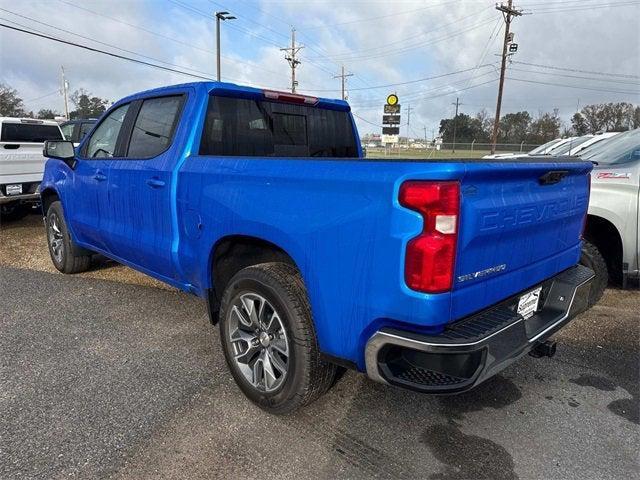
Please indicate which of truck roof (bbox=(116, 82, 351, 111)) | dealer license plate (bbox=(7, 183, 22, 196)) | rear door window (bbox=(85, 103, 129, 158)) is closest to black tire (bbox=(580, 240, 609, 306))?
truck roof (bbox=(116, 82, 351, 111))

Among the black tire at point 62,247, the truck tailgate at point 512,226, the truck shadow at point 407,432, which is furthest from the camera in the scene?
the black tire at point 62,247

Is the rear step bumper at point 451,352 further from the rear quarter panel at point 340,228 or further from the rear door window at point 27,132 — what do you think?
the rear door window at point 27,132

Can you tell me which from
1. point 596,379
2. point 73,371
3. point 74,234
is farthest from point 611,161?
point 74,234

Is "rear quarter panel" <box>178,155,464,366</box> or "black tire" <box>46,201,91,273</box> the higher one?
"rear quarter panel" <box>178,155,464,366</box>

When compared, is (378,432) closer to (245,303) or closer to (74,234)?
(245,303)

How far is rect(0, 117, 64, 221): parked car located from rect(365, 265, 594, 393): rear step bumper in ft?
25.4

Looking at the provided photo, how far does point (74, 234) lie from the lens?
520 centimetres

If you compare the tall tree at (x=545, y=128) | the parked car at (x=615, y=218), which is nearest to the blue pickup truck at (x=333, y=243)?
the parked car at (x=615, y=218)

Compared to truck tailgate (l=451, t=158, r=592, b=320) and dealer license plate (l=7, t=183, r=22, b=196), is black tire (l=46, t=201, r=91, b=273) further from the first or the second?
truck tailgate (l=451, t=158, r=592, b=320)

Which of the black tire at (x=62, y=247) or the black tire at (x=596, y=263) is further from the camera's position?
the black tire at (x=62, y=247)

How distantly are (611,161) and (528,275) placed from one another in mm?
2937

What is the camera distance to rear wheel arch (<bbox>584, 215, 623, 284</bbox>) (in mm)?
4656

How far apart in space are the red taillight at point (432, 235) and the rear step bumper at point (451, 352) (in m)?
0.23

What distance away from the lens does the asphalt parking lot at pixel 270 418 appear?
7.99ft
